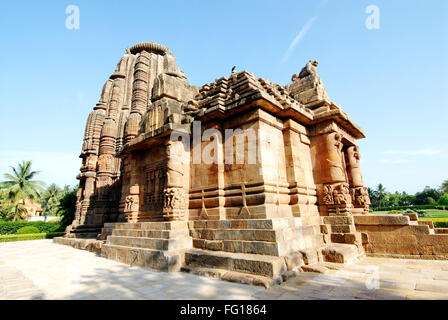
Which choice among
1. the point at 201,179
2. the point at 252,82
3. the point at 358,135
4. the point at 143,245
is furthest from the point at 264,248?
the point at 358,135

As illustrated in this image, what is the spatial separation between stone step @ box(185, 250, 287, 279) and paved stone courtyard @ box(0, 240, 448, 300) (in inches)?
→ 12.0

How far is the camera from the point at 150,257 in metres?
5.84

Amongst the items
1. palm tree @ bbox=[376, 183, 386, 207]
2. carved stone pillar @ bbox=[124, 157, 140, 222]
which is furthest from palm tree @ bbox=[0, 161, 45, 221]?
palm tree @ bbox=[376, 183, 386, 207]

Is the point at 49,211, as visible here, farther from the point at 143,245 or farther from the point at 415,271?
the point at 415,271

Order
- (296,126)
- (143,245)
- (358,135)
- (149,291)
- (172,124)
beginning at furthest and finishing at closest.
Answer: (358,135) < (296,126) < (172,124) < (143,245) < (149,291)

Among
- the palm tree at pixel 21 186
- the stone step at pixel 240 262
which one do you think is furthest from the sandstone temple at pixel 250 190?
the palm tree at pixel 21 186

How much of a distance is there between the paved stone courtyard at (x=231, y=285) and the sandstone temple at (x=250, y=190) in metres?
0.41

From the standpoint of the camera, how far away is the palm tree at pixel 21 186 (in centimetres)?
3241

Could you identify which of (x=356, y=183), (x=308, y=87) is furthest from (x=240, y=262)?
(x=308, y=87)

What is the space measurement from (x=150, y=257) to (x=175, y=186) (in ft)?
6.49

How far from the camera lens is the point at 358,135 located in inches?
377

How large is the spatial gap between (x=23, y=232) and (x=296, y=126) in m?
31.2

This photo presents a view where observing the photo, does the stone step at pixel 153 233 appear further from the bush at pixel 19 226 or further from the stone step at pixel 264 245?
the bush at pixel 19 226
